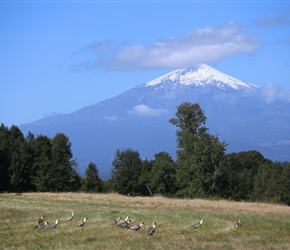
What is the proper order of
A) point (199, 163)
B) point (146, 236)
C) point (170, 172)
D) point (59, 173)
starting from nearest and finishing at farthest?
point (146, 236), point (199, 163), point (59, 173), point (170, 172)

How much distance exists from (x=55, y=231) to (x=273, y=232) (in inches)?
407

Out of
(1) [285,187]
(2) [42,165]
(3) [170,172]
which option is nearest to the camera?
(2) [42,165]

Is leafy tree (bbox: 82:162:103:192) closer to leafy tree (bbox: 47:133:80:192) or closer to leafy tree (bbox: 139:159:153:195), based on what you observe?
leafy tree (bbox: 47:133:80:192)

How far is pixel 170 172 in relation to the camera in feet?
277

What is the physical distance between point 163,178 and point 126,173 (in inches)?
287

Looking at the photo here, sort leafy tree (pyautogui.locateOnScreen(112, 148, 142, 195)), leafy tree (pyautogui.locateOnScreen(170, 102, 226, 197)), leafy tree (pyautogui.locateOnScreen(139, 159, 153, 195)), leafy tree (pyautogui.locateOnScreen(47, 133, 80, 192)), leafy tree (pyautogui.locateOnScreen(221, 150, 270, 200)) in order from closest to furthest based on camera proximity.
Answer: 1. leafy tree (pyautogui.locateOnScreen(170, 102, 226, 197))
2. leafy tree (pyautogui.locateOnScreen(221, 150, 270, 200))
3. leafy tree (pyautogui.locateOnScreen(47, 133, 80, 192))
4. leafy tree (pyautogui.locateOnScreen(139, 159, 153, 195))
5. leafy tree (pyautogui.locateOnScreen(112, 148, 142, 195))

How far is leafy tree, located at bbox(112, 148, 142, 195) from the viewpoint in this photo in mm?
87938

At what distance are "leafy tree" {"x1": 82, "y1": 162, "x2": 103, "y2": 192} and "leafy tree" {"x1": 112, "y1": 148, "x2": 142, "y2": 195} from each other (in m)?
7.02

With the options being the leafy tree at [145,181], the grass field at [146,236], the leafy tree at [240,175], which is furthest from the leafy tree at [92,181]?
the grass field at [146,236]

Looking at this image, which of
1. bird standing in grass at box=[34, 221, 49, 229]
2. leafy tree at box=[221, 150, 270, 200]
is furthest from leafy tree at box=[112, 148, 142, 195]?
bird standing in grass at box=[34, 221, 49, 229]

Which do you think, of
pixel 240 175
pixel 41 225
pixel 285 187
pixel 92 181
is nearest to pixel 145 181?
pixel 92 181

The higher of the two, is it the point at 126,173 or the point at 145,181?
the point at 126,173

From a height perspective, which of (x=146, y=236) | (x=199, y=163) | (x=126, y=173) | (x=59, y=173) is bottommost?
(x=146, y=236)

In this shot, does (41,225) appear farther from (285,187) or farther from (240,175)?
(240,175)
